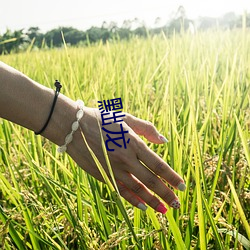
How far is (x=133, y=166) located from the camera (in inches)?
29.6

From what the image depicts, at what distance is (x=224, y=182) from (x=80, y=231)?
42 cm

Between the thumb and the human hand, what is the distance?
70 mm

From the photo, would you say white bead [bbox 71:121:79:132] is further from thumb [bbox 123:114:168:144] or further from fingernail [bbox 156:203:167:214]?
fingernail [bbox 156:203:167:214]

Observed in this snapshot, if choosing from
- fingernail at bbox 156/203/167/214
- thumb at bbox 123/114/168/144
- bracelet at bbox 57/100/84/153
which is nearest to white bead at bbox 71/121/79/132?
bracelet at bbox 57/100/84/153

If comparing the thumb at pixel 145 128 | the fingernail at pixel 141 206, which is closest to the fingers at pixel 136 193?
the fingernail at pixel 141 206

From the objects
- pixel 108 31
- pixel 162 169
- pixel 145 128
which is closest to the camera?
pixel 162 169

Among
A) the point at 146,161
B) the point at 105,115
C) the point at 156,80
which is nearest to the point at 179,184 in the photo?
the point at 146,161

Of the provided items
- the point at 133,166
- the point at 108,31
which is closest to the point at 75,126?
the point at 133,166

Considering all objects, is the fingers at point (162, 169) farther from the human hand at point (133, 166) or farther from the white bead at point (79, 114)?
the white bead at point (79, 114)

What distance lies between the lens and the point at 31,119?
0.81 metres

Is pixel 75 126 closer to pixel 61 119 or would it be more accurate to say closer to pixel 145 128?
pixel 61 119

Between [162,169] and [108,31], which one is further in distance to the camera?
[108,31]

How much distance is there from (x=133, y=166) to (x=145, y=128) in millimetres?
120

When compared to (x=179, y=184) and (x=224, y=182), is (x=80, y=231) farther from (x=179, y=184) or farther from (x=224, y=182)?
(x=224, y=182)
